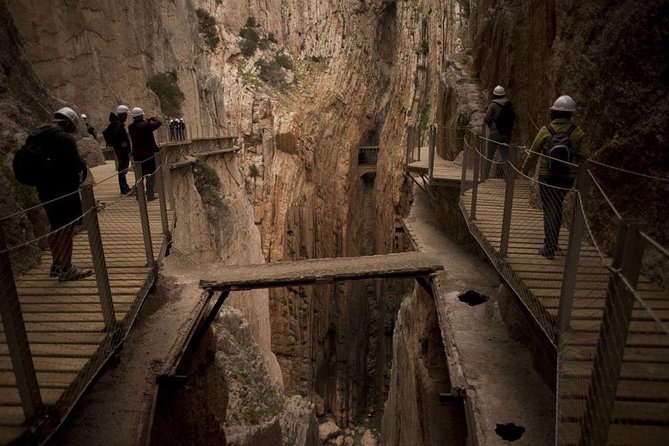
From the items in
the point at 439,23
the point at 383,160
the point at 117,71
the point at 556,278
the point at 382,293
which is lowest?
the point at 382,293

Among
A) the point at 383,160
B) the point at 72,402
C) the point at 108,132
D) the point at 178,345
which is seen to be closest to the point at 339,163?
the point at 383,160

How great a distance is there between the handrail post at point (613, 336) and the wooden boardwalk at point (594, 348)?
1.02ft

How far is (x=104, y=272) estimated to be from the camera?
167 inches

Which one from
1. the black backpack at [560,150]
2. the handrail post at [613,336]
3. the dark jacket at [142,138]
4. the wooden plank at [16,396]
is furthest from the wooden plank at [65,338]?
the dark jacket at [142,138]

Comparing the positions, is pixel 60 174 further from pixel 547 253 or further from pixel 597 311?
pixel 547 253

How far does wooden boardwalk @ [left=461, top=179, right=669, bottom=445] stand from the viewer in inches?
105

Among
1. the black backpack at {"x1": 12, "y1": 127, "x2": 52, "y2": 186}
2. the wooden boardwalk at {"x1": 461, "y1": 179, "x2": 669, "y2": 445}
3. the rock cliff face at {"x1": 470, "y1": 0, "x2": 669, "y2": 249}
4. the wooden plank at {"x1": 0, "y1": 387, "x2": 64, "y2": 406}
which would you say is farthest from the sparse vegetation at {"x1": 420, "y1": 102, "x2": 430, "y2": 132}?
the wooden plank at {"x1": 0, "y1": 387, "x2": 64, "y2": 406}

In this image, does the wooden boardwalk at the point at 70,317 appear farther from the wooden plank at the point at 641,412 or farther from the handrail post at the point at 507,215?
the handrail post at the point at 507,215

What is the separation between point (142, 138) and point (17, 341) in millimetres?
6615

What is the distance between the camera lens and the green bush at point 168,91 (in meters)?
19.2

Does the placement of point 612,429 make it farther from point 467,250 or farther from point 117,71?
point 117,71

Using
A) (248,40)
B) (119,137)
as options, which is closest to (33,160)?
(119,137)

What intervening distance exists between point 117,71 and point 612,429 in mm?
19248

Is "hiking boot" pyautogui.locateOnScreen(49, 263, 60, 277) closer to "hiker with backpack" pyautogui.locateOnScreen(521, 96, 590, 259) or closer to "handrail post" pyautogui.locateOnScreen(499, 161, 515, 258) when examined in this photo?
"handrail post" pyautogui.locateOnScreen(499, 161, 515, 258)
